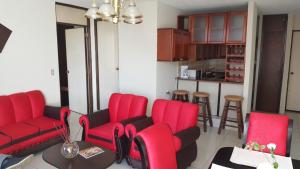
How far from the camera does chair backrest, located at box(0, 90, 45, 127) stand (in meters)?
3.20

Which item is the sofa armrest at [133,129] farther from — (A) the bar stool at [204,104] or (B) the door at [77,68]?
(B) the door at [77,68]

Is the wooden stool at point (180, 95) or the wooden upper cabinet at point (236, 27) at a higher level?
the wooden upper cabinet at point (236, 27)

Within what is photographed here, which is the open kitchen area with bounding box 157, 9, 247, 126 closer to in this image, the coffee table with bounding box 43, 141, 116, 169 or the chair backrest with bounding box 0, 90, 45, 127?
the chair backrest with bounding box 0, 90, 45, 127

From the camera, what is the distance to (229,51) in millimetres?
4660

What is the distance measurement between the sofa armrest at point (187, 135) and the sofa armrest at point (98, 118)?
1303 millimetres

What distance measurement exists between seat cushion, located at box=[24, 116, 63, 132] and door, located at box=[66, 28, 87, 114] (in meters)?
1.71

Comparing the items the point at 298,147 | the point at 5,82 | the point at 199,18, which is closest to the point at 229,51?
the point at 199,18

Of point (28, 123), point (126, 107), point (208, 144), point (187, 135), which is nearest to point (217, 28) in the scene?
point (208, 144)

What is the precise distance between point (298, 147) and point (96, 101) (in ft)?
12.9

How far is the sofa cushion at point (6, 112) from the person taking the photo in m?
3.16

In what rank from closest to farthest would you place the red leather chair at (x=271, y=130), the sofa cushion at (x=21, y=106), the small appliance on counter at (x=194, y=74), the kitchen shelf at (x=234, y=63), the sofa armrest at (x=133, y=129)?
the red leather chair at (x=271, y=130) → the sofa armrest at (x=133, y=129) → the sofa cushion at (x=21, y=106) → the kitchen shelf at (x=234, y=63) → the small appliance on counter at (x=194, y=74)

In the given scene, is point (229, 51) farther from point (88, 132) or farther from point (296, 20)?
point (88, 132)

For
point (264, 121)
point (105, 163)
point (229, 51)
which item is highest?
point (229, 51)

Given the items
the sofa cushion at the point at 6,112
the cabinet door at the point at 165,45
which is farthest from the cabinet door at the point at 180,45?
the sofa cushion at the point at 6,112
